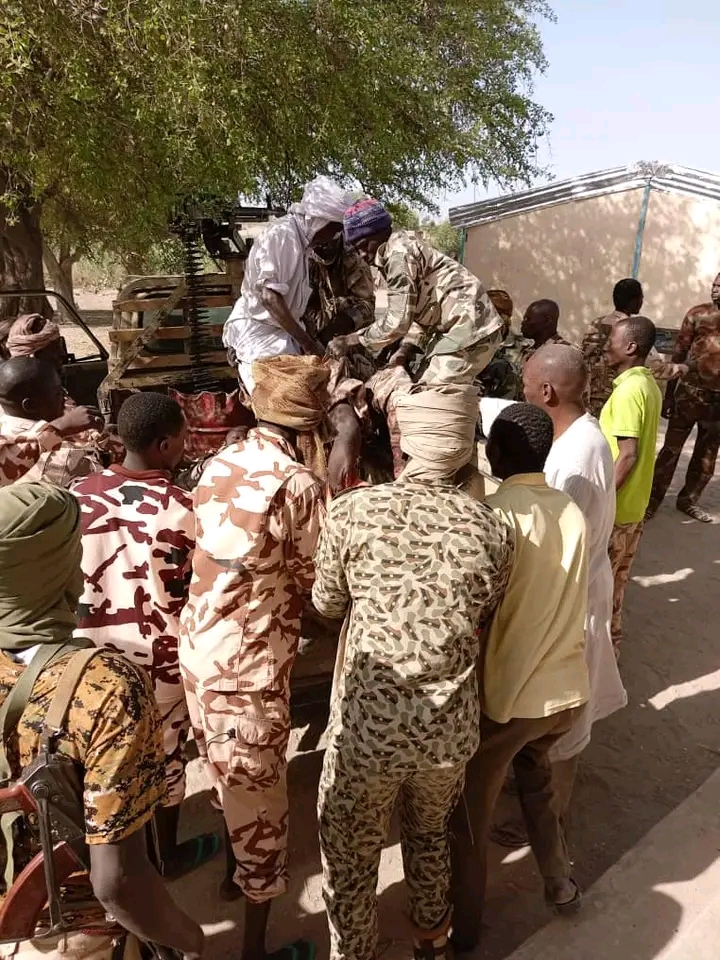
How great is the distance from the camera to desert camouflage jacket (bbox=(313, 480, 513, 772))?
187 cm

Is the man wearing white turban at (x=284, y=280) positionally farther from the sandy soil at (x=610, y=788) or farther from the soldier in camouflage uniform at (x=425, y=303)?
the sandy soil at (x=610, y=788)

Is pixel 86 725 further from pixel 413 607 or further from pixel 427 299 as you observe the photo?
pixel 427 299

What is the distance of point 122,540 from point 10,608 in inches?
30.1

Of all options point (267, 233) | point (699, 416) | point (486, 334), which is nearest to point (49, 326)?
point (267, 233)

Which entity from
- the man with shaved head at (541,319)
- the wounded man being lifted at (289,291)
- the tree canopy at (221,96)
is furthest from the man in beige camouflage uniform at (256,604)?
the tree canopy at (221,96)

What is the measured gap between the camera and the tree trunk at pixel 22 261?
9281 mm

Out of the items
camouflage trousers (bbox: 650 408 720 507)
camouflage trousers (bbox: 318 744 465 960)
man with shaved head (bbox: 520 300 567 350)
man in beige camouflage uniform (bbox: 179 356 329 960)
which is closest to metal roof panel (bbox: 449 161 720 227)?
camouflage trousers (bbox: 650 408 720 507)

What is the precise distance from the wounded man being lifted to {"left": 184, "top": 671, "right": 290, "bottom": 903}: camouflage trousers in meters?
1.73

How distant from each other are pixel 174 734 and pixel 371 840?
779mm

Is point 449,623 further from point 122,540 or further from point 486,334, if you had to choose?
point 486,334

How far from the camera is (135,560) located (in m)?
2.30

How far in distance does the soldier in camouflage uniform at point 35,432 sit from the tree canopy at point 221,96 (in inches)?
161

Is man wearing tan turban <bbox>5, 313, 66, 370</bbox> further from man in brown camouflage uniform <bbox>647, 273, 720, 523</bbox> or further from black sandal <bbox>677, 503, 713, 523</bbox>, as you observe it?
black sandal <bbox>677, 503, 713, 523</bbox>

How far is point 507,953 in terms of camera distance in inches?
100
